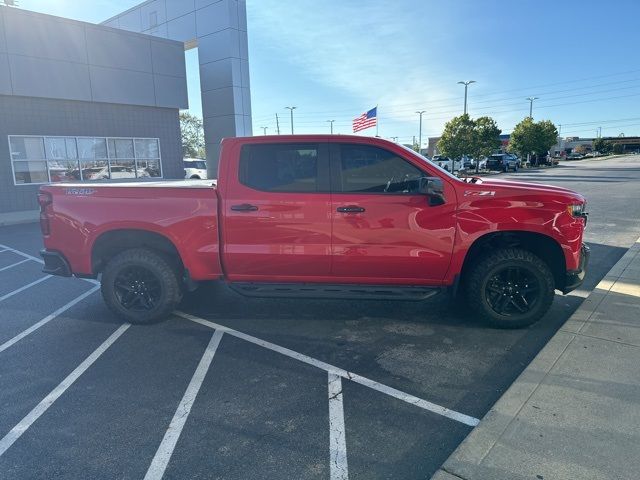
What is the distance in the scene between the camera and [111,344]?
446cm

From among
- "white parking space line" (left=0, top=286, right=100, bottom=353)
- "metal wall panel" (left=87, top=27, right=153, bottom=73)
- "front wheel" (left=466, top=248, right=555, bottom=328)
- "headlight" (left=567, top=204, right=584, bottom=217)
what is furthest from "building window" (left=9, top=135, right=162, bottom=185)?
"headlight" (left=567, top=204, right=584, bottom=217)

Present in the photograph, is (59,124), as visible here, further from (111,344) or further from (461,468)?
(461,468)

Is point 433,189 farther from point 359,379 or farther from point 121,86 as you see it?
point 121,86

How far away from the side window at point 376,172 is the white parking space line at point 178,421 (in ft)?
6.85

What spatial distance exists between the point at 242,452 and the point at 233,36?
2124 cm

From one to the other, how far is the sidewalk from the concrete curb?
49.9ft

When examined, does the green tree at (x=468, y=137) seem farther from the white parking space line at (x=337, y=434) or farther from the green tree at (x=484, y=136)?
the white parking space line at (x=337, y=434)

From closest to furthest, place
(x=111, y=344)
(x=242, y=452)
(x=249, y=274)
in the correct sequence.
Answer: (x=242, y=452)
(x=111, y=344)
(x=249, y=274)

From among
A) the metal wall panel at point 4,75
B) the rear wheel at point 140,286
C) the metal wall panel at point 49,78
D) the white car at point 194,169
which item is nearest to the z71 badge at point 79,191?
the rear wheel at point 140,286

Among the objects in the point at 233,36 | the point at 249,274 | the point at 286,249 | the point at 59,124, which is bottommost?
the point at 249,274

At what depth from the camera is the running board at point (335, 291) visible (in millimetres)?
4496

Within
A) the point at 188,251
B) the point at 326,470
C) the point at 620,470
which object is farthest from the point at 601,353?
the point at 188,251

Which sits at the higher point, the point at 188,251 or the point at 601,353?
the point at 188,251

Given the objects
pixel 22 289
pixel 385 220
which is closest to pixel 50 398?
pixel 385 220
